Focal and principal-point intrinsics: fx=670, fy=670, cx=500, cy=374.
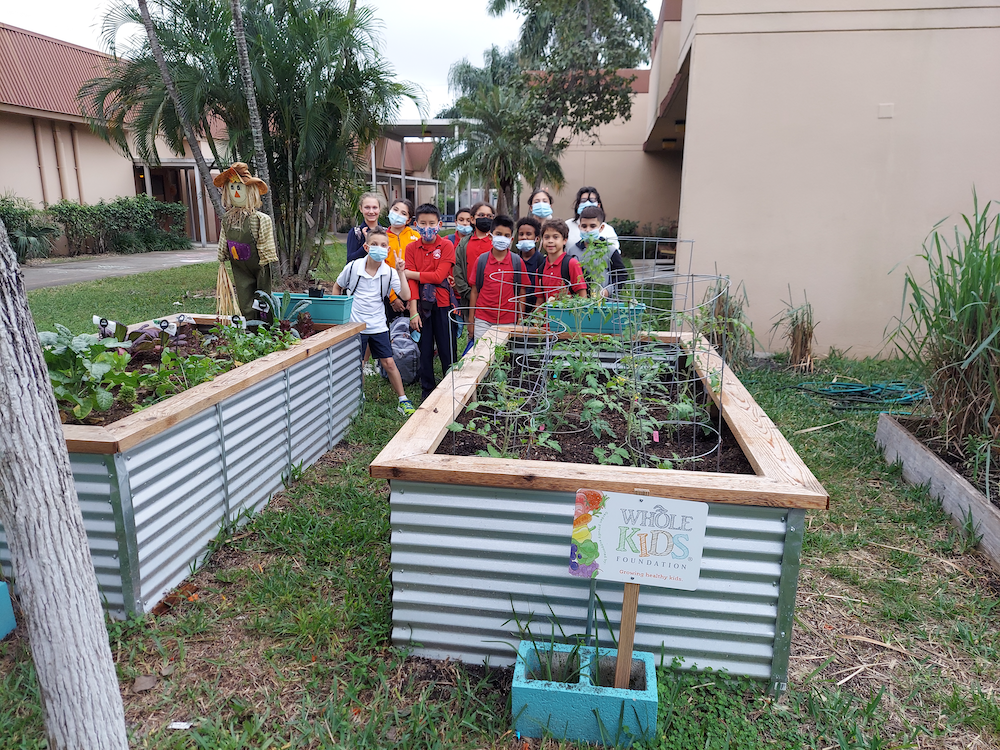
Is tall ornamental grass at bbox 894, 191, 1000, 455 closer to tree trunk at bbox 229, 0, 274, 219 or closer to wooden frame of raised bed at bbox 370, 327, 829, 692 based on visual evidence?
wooden frame of raised bed at bbox 370, 327, 829, 692

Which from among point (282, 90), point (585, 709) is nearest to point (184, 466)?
point (585, 709)

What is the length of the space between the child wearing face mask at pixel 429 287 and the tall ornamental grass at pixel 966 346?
307cm

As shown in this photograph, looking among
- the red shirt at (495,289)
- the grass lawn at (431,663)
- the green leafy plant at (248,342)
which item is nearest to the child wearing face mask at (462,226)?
the red shirt at (495,289)

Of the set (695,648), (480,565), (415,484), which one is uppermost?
(415,484)

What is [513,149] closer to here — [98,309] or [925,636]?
[98,309]

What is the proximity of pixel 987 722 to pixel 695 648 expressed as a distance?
0.93 meters

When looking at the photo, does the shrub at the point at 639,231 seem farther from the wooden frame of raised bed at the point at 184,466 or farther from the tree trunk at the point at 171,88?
the wooden frame of raised bed at the point at 184,466

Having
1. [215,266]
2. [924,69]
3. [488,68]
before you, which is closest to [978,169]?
[924,69]

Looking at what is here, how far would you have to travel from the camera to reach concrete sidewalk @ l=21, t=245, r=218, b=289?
11.8 meters

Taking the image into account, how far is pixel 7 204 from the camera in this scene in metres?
13.5

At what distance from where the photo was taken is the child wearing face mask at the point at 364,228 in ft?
17.7

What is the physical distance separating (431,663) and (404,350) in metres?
3.43

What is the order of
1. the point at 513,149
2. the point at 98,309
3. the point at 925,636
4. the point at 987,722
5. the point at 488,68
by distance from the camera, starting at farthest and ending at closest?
the point at 488,68, the point at 513,149, the point at 98,309, the point at 925,636, the point at 987,722

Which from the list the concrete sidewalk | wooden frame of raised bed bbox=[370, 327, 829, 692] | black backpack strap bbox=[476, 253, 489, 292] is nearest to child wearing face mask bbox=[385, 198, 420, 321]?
black backpack strap bbox=[476, 253, 489, 292]
